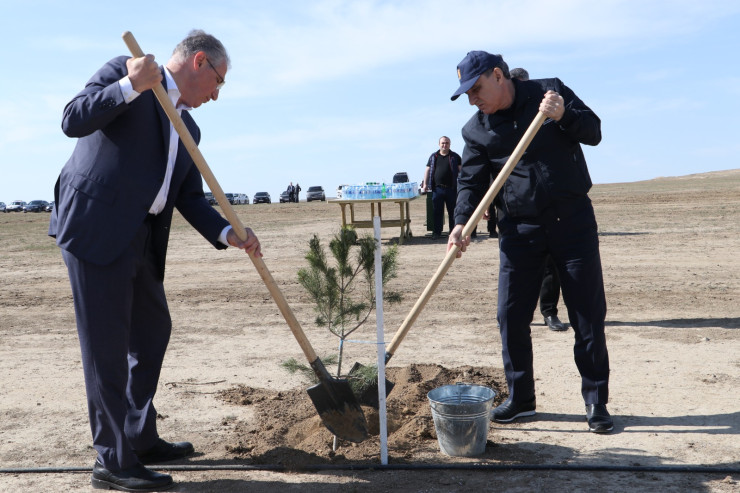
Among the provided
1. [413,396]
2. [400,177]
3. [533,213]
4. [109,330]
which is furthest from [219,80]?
[400,177]

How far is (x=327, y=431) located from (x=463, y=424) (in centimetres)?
94

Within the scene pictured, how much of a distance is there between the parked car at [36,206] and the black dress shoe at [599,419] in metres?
61.2

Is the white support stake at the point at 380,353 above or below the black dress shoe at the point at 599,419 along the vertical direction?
above

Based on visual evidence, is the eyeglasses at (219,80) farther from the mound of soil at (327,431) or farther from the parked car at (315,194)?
the parked car at (315,194)

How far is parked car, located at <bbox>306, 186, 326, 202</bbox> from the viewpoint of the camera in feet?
186

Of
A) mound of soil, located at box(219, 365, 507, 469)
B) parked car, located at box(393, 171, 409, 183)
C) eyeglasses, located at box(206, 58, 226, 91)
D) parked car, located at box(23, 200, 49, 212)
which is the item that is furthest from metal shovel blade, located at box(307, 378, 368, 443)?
parked car, located at box(23, 200, 49, 212)

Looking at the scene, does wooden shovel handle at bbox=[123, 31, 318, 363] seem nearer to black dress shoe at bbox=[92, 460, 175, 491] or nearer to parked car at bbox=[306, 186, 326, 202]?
black dress shoe at bbox=[92, 460, 175, 491]

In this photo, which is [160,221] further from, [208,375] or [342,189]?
[342,189]

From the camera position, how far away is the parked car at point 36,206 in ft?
192

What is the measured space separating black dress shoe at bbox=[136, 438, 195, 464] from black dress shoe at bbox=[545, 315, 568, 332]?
395cm

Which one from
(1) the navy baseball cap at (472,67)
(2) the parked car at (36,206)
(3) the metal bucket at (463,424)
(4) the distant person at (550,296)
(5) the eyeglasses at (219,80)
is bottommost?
(3) the metal bucket at (463,424)

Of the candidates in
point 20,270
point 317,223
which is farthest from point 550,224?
point 317,223

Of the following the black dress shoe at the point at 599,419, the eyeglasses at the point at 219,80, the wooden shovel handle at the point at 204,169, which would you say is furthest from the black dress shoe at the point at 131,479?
the black dress shoe at the point at 599,419

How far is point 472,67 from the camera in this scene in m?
4.16
